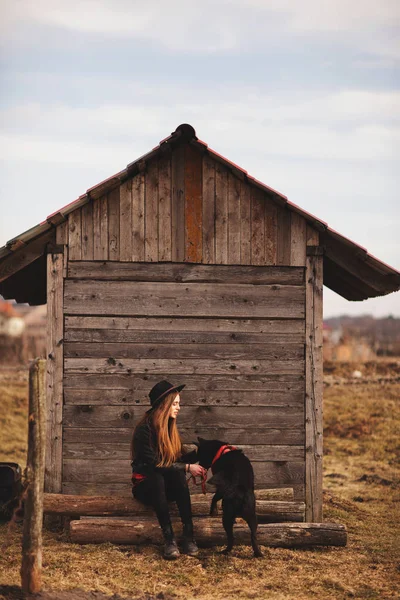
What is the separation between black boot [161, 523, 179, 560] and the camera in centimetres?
702

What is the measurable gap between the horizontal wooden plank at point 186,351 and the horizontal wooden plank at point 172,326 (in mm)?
75

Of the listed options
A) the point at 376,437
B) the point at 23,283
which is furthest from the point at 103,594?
the point at 376,437

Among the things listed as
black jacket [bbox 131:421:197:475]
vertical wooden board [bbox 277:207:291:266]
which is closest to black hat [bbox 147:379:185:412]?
black jacket [bbox 131:421:197:475]

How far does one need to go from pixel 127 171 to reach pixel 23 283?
270cm

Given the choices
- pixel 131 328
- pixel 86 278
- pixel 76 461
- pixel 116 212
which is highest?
pixel 116 212

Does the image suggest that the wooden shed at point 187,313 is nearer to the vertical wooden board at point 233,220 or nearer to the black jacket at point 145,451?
the vertical wooden board at point 233,220

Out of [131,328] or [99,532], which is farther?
[131,328]

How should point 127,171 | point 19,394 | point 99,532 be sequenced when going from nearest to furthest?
point 99,532, point 127,171, point 19,394

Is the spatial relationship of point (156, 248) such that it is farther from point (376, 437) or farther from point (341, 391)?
point (341, 391)

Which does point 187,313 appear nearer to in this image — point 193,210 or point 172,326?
point 172,326

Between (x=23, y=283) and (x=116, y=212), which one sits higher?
(x=116, y=212)

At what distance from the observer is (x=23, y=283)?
10.0 metres

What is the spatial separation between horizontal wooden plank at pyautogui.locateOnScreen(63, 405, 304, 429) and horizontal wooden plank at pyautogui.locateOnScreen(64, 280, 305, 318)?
3.60ft

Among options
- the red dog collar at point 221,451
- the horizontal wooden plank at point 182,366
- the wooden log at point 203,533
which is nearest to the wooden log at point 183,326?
the horizontal wooden plank at point 182,366
